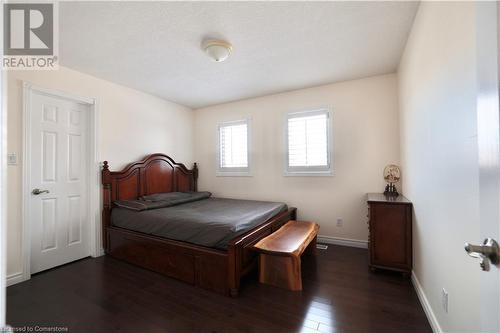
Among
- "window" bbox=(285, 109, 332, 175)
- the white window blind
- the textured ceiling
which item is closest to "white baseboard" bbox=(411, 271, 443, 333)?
"window" bbox=(285, 109, 332, 175)

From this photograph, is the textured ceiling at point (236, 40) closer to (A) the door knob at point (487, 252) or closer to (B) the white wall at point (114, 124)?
(B) the white wall at point (114, 124)

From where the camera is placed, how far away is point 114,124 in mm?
3293

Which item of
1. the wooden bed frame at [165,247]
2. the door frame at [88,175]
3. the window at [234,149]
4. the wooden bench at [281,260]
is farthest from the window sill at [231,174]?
the door frame at [88,175]

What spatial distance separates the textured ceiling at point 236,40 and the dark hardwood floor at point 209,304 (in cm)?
255

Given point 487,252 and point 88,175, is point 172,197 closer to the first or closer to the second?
point 88,175

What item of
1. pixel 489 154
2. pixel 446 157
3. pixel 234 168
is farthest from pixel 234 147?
pixel 489 154

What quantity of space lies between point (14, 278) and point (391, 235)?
4.06m

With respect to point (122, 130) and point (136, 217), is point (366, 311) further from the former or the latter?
point (122, 130)

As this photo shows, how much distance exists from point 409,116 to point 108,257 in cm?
419

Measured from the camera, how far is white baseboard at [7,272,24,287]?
2.25 meters

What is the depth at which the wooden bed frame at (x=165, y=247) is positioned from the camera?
6.87 feet

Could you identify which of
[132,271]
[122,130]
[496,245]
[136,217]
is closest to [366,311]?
[496,245]

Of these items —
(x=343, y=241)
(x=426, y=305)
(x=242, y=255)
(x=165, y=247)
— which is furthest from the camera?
(x=343, y=241)

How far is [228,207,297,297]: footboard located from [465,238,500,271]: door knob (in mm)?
1728
